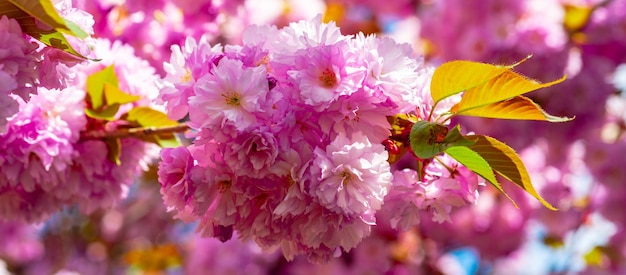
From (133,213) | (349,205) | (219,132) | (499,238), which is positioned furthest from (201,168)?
(133,213)

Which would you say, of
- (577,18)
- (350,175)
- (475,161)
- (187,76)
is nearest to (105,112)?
(187,76)

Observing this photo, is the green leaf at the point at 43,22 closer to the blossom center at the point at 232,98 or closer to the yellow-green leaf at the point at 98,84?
the blossom center at the point at 232,98

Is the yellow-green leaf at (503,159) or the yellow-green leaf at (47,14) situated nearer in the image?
the yellow-green leaf at (47,14)

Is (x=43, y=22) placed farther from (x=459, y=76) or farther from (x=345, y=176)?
(x=459, y=76)

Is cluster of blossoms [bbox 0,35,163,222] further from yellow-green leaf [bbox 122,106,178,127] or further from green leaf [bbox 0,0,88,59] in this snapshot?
green leaf [bbox 0,0,88,59]

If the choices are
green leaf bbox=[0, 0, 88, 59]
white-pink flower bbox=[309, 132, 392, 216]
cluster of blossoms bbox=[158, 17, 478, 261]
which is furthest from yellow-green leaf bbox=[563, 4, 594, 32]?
green leaf bbox=[0, 0, 88, 59]

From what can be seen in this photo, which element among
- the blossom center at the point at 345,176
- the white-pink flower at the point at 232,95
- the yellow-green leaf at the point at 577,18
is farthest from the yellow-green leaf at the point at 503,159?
the yellow-green leaf at the point at 577,18

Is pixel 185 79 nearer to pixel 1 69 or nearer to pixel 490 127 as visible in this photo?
pixel 1 69
